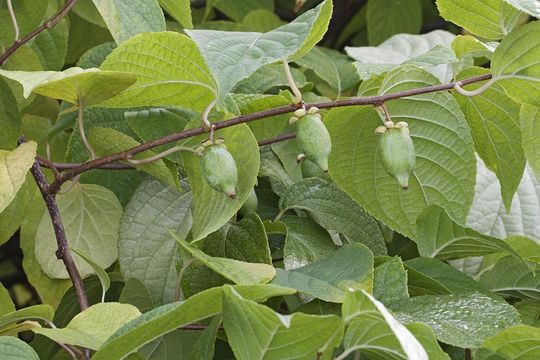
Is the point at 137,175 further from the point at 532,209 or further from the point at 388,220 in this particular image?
the point at 532,209

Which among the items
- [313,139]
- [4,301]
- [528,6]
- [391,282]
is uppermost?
[528,6]

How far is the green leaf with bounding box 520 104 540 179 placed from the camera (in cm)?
85

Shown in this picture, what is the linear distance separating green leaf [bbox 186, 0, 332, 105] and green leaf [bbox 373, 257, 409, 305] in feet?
0.63

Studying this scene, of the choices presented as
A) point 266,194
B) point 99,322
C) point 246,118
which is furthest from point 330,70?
point 99,322

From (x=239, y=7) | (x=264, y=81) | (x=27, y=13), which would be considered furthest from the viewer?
(x=239, y=7)

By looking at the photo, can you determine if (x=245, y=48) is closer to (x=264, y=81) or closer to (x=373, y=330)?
(x=373, y=330)

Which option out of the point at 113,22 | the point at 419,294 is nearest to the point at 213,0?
the point at 113,22

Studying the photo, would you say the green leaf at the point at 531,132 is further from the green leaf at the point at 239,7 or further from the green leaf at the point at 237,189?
the green leaf at the point at 239,7

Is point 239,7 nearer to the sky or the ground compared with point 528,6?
nearer to the ground

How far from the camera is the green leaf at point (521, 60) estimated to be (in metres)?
0.80

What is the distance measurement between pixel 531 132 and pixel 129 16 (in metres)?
0.37

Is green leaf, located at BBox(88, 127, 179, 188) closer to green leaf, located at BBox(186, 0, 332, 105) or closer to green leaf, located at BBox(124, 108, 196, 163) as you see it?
green leaf, located at BBox(124, 108, 196, 163)

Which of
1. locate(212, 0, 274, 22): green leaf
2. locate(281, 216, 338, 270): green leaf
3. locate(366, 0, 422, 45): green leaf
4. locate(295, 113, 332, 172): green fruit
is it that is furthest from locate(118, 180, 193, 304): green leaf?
locate(366, 0, 422, 45): green leaf

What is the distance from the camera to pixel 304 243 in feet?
2.91
